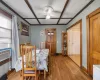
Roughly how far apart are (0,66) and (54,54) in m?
5.13

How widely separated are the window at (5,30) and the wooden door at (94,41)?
297cm

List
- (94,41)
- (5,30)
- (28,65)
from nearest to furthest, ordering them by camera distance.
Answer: (28,65)
(94,41)
(5,30)

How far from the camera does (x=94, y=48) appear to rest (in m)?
2.98

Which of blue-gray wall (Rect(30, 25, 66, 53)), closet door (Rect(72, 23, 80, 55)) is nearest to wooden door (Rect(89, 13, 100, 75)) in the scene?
closet door (Rect(72, 23, 80, 55))

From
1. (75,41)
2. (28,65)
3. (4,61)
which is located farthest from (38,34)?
(28,65)

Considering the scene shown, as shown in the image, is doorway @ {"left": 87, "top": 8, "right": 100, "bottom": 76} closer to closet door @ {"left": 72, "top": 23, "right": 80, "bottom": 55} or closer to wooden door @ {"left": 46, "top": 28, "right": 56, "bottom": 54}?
closet door @ {"left": 72, "top": 23, "right": 80, "bottom": 55}

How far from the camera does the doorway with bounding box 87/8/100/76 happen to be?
9.06 ft

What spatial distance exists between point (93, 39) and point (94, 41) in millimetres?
83

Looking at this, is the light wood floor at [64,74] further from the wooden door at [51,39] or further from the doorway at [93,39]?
the wooden door at [51,39]

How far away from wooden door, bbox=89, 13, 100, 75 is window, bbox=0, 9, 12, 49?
2974 mm

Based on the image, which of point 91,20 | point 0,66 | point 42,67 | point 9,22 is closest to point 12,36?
point 9,22

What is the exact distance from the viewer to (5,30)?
355 centimetres

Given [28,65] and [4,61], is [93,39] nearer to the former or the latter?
[28,65]

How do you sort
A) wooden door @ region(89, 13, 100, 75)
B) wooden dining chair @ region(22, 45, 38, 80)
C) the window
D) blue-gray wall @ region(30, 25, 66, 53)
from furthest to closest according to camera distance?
blue-gray wall @ region(30, 25, 66, 53)
the window
wooden door @ region(89, 13, 100, 75)
wooden dining chair @ region(22, 45, 38, 80)
